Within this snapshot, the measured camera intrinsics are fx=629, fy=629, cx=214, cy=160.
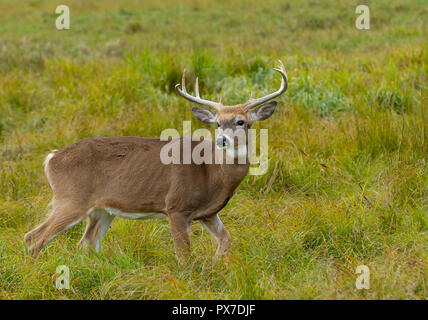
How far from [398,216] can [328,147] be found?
1.63 m

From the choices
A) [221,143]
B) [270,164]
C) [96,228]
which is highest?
[221,143]

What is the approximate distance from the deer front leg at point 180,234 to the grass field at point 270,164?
9cm

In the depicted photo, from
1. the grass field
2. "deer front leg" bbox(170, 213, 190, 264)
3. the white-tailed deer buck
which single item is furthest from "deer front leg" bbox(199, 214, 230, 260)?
"deer front leg" bbox(170, 213, 190, 264)

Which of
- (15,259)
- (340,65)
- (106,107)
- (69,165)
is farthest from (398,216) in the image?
(340,65)

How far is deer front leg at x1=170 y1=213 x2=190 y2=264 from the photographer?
4617mm

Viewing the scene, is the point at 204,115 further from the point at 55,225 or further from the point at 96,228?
the point at 55,225

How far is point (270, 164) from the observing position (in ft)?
20.0

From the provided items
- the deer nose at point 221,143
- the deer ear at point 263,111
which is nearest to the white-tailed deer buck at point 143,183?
the deer ear at point 263,111

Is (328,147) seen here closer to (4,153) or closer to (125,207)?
(125,207)

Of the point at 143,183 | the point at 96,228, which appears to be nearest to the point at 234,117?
the point at 143,183

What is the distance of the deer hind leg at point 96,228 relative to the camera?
5.08m

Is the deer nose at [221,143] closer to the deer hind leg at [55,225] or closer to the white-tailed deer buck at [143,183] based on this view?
the white-tailed deer buck at [143,183]

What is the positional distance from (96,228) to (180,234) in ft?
2.78

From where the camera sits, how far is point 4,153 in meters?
7.36
